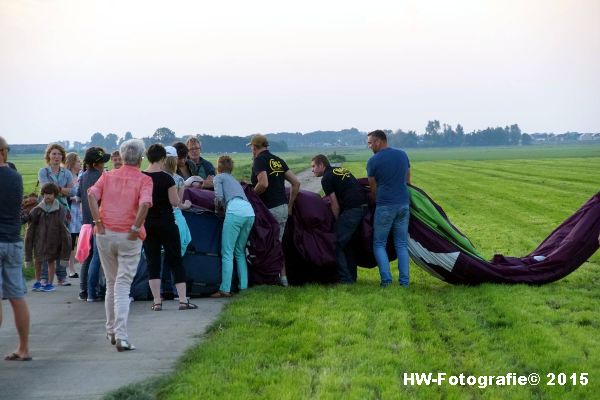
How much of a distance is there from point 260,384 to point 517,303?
14.3ft

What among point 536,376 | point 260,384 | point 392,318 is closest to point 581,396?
point 536,376

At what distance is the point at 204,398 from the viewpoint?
21.7 ft

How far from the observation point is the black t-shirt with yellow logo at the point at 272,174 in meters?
11.9

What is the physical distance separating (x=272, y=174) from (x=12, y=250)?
182 inches

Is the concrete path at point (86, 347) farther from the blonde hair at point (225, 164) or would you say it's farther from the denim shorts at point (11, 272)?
the blonde hair at point (225, 164)

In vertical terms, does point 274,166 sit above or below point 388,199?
above

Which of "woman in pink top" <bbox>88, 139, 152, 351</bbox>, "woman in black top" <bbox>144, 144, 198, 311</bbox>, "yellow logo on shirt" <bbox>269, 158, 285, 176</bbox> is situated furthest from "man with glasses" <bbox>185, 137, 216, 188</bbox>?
"woman in pink top" <bbox>88, 139, 152, 351</bbox>

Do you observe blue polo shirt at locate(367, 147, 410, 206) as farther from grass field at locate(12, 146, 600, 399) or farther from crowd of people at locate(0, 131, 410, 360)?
grass field at locate(12, 146, 600, 399)

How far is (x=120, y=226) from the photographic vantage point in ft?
28.1

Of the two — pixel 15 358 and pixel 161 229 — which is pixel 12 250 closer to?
pixel 15 358

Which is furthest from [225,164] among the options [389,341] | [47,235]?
[389,341]

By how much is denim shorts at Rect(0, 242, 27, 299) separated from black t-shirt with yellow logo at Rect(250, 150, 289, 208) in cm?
439

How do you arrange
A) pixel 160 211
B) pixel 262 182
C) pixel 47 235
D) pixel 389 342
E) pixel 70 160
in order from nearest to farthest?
pixel 389 342, pixel 160 211, pixel 262 182, pixel 47 235, pixel 70 160

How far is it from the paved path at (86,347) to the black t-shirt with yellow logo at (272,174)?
5.35 ft
